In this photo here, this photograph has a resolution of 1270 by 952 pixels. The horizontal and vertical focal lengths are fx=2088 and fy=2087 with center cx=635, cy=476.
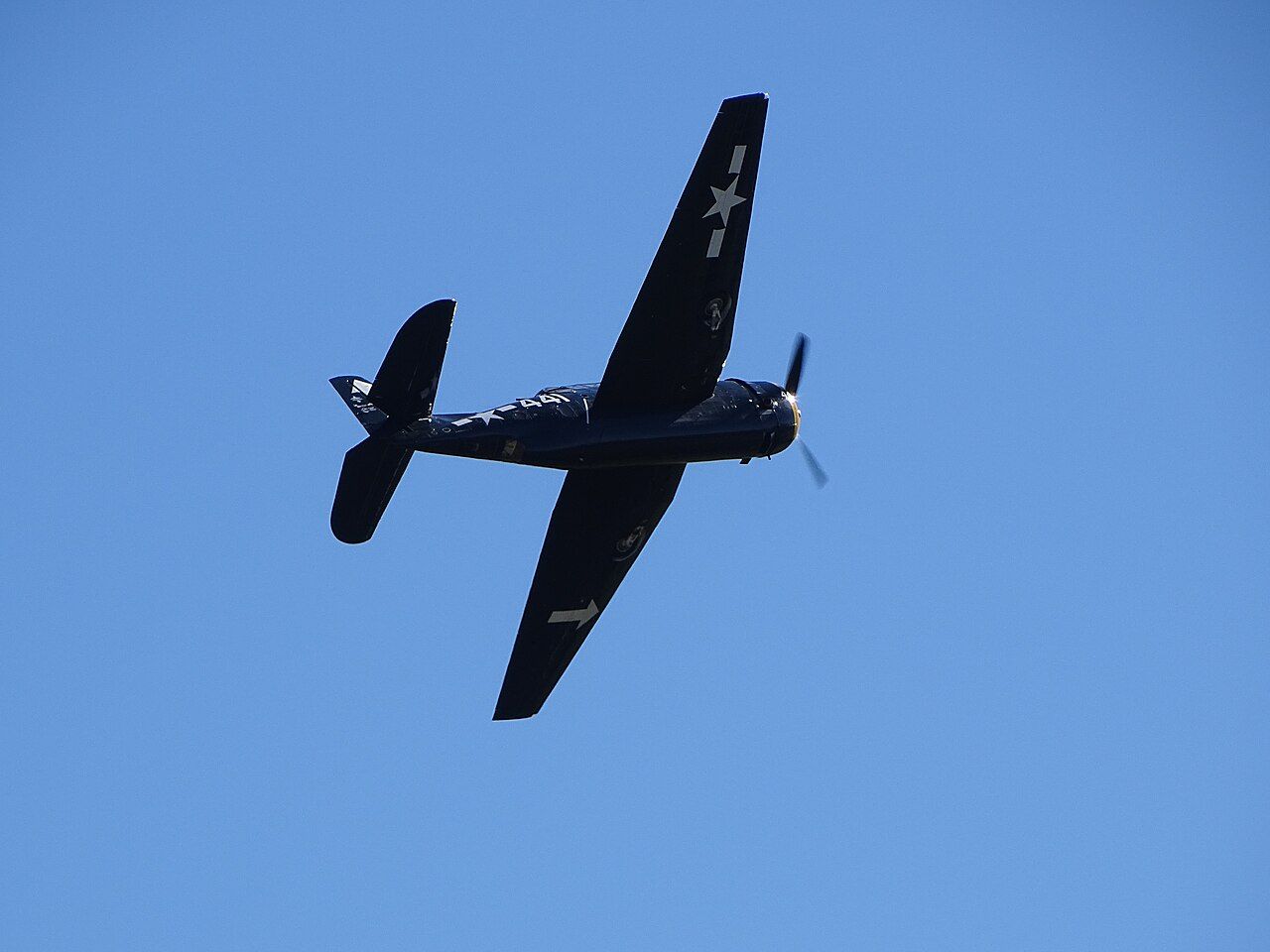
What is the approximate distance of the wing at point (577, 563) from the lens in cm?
2753

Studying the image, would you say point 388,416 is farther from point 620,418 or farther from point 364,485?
point 620,418

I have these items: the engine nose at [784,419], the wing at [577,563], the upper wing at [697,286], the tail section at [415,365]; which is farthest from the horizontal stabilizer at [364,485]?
the engine nose at [784,419]

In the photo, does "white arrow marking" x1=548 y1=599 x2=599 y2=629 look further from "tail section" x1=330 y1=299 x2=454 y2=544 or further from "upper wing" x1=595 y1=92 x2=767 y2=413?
"tail section" x1=330 y1=299 x2=454 y2=544

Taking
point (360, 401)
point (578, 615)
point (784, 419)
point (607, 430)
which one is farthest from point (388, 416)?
point (784, 419)

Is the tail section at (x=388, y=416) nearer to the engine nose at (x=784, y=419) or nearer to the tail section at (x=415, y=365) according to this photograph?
the tail section at (x=415, y=365)

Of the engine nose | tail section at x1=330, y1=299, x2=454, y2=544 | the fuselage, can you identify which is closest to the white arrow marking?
the fuselage

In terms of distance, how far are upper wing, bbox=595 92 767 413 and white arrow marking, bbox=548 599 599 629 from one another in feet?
11.4

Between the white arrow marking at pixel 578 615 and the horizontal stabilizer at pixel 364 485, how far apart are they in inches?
164

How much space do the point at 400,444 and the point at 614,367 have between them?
302cm

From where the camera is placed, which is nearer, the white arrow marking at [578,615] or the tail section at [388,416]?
the tail section at [388,416]

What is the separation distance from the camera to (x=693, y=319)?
25922 mm

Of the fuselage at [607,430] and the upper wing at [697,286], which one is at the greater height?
the upper wing at [697,286]


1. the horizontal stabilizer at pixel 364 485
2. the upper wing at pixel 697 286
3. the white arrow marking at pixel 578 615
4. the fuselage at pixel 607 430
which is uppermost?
the upper wing at pixel 697 286

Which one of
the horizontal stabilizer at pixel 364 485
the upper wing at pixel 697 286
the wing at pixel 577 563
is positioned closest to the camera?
the horizontal stabilizer at pixel 364 485
